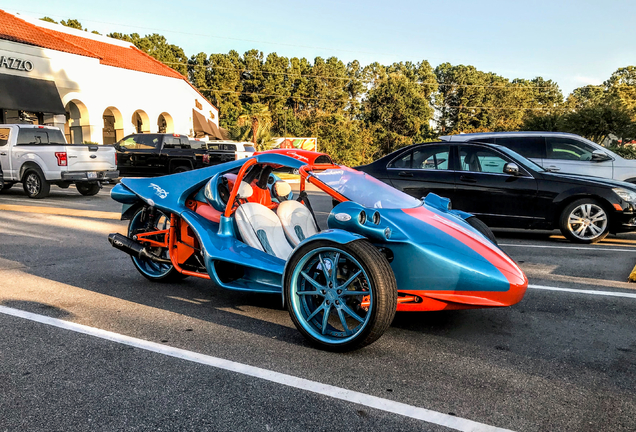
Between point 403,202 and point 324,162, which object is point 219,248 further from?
point 403,202

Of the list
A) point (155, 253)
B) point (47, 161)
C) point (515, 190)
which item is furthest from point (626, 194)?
point (47, 161)

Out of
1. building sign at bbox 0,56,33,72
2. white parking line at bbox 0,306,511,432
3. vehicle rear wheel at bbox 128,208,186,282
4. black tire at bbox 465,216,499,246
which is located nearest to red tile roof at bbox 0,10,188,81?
building sign at bbox 0,56,33,72

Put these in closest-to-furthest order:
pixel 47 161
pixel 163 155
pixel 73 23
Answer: pixel 47 161
pixel 163 155
pixel 73 23

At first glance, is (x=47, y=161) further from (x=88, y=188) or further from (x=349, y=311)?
(x=349, y=311)

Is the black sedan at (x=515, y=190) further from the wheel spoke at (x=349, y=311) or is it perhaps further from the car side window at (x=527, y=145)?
the wheel spoke at (x=349, y=311)

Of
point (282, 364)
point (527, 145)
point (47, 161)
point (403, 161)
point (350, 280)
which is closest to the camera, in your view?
point (282, 364)

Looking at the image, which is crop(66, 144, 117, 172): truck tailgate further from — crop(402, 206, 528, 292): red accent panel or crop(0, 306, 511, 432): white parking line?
crop(402, 206, 528, 292): red accent panel

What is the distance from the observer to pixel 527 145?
11.9m

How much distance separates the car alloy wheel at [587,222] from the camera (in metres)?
8.52

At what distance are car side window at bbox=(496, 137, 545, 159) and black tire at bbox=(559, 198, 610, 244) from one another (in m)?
3.49

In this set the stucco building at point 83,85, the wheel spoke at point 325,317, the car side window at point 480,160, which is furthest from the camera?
the stucco building at point 83,85

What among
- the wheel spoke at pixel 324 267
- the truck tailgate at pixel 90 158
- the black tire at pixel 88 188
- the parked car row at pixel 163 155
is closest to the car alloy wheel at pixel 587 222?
the wheel spoke at pixel 324 267

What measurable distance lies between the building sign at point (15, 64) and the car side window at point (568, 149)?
22870 millimetres

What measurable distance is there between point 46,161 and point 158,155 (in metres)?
6.10
